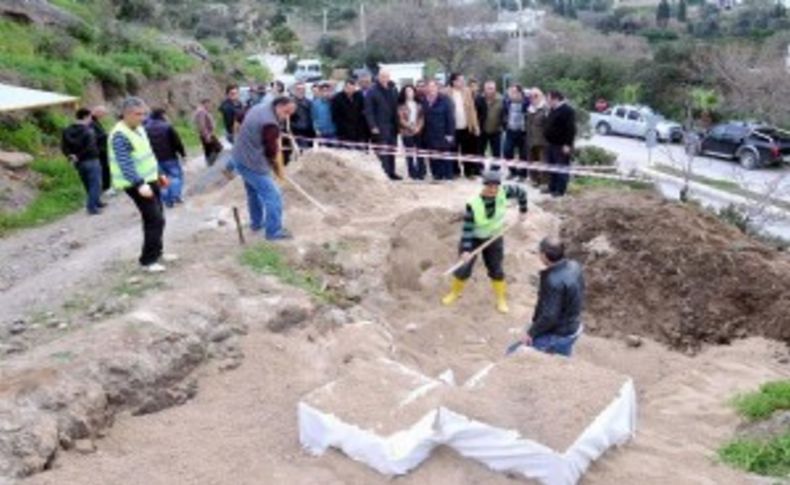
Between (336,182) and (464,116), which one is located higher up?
(464,116)

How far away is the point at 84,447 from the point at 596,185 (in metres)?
9.82

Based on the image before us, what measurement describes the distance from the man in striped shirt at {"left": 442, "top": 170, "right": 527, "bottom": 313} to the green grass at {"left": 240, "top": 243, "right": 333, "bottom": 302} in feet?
4.36

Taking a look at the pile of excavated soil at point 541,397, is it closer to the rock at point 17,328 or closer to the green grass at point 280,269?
the green grass at point 280,269

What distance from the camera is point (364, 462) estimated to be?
193 inches

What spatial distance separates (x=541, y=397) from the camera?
A: 195 inches

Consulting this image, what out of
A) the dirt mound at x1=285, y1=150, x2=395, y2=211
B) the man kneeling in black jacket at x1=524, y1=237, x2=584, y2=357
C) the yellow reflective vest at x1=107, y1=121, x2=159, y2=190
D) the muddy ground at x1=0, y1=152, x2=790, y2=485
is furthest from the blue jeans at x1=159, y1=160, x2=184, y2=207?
the man kneeling in black jacket at x1=524, y1=237, x2=584, y2=357

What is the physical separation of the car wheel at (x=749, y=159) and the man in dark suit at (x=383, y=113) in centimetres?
1884

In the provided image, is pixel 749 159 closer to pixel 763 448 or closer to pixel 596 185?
pixel 596 185

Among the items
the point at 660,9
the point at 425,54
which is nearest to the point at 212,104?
the point at 425,54

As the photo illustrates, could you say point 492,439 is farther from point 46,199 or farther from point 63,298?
point 46,199

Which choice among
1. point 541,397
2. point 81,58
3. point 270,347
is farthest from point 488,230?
point 81,58

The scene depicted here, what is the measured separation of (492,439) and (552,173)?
6883 mm

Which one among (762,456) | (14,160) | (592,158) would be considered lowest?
(592,158)

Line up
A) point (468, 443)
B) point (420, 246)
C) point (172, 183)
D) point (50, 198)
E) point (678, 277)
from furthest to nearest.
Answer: point (50, 198)
point (172, 183)
point (420, 246)
point (678, 277)
point (468, 443)
